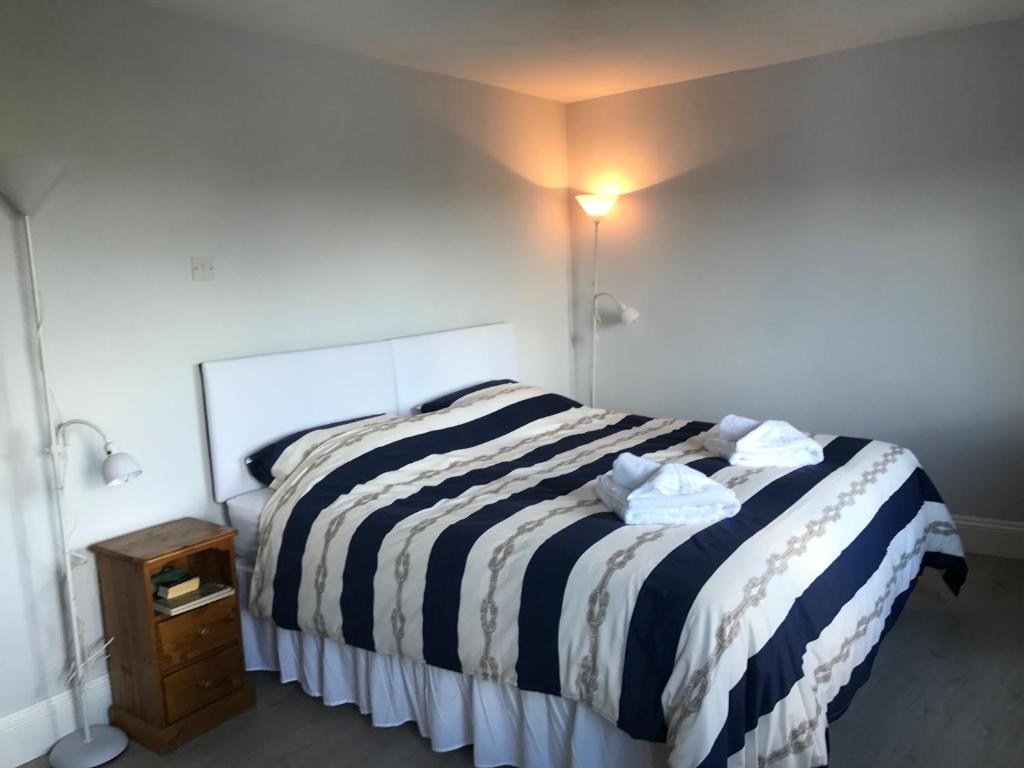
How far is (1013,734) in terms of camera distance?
2.44 m

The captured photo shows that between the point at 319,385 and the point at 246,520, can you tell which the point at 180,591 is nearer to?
the point at 246,520

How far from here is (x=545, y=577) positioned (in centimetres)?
216

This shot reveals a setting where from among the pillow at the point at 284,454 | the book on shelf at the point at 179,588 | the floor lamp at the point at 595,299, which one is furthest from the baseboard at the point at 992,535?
the book on shelf at the point at 179,588

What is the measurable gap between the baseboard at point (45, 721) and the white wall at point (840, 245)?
123 inches

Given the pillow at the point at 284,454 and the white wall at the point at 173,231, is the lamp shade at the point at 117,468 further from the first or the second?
the pillow at the point at 284,454

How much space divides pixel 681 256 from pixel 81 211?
2.99 metres

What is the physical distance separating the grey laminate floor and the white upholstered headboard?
84cm

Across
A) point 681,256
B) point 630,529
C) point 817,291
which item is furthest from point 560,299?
point 630,529

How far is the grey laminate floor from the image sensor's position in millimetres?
2391

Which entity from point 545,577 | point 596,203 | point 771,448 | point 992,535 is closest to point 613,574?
point 545,577

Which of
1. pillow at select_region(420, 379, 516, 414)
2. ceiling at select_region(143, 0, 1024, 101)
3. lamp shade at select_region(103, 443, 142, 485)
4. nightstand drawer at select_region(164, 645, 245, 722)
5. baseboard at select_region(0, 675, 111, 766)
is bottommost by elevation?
baseboard at select_region(0, 675, 111, 766)

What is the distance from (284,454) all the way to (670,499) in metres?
1.44

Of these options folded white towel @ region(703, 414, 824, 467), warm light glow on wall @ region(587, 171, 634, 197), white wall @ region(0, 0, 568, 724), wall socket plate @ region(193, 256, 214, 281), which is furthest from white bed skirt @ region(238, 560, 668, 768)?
warm light glow on wall @ region(587, 171, 634, 197)

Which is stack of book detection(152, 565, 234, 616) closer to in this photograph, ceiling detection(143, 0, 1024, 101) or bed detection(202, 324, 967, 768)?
bed detection(202, 324, 967, 768)
